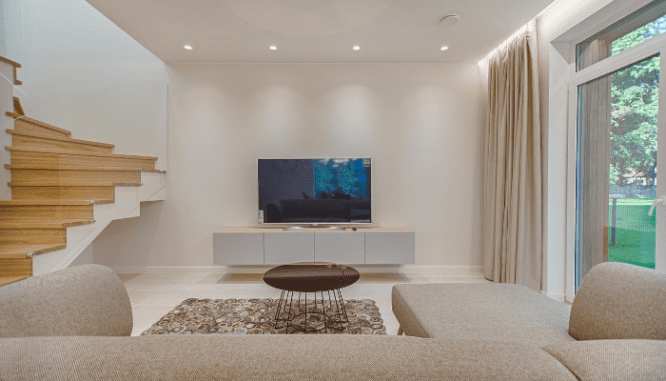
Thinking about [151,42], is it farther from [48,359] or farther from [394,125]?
[48,359]

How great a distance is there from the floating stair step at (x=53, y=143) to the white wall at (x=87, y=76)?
126 mm

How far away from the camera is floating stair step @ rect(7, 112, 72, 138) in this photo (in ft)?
8.68

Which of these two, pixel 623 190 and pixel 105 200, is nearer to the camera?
pixel 623 190

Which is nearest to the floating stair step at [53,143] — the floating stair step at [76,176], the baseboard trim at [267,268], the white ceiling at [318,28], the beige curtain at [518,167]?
the floating stair step at [76,176]

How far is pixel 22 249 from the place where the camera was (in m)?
2.24

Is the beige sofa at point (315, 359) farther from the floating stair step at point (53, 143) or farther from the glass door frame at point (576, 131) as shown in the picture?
the floating stair step at point (53, 143)

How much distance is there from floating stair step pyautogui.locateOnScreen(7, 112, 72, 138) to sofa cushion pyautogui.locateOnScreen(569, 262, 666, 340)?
408 cm

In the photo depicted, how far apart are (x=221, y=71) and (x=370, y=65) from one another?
182 centimetres

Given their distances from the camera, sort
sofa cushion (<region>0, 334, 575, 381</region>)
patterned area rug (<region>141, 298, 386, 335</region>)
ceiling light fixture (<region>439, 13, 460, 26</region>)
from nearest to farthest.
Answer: sofa cushion (<region>0, 334, 575, 381</region>), patterned area rug (<region>141, 298, 386, 335</region>), ceiling light fixture (<region>439, 13, 460, 26</region>)

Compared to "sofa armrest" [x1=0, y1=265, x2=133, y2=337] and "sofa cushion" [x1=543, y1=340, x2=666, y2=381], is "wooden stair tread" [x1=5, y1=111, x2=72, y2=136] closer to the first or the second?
"sofa armrest" [x1=0, y1=265, x2=133, y2=337]

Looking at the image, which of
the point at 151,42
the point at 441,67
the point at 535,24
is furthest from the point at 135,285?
the point at 535,24

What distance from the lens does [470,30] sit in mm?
2988

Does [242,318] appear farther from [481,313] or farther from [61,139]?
[61,139]

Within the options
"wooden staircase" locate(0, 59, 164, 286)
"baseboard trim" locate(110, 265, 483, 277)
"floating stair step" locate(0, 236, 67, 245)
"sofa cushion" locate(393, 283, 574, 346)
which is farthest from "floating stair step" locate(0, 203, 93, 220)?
"sofa cushion" locate(393, 283, 574, 346)
